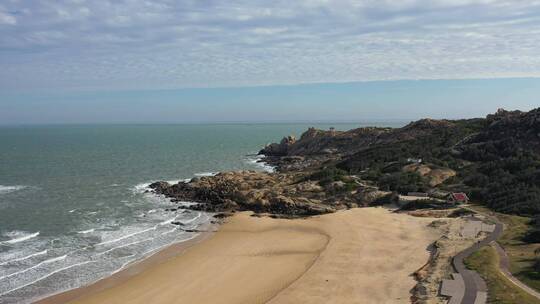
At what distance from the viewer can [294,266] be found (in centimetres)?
3062

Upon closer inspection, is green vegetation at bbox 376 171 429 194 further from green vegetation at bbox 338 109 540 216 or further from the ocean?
the ocean

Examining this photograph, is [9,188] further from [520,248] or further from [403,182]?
[520,248]

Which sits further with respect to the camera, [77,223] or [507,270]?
[77,223]

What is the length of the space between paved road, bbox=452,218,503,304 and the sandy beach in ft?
7.37

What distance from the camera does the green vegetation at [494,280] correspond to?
68.9ft

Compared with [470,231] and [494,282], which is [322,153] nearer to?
[470,231]

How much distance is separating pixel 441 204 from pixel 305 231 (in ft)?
43.4

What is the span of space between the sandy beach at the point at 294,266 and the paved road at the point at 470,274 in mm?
2247

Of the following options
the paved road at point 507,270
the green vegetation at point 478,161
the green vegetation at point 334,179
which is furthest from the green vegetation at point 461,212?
the green vegetation at point 334,179

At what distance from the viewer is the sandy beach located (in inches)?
1004

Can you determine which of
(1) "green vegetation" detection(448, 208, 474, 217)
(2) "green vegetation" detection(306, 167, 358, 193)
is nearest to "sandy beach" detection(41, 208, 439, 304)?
(1) "green vegetation" detection(448, 208, 474, 217)

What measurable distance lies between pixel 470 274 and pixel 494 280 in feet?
4.90

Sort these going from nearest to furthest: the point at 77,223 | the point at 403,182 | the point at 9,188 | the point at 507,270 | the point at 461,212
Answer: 1. the point at 507,270
2. the point at 461,212
3. the point at 77,223
4. the point at 403,182
5. the point at 9,188

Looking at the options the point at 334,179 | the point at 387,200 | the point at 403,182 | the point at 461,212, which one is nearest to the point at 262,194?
the point at 334,179
